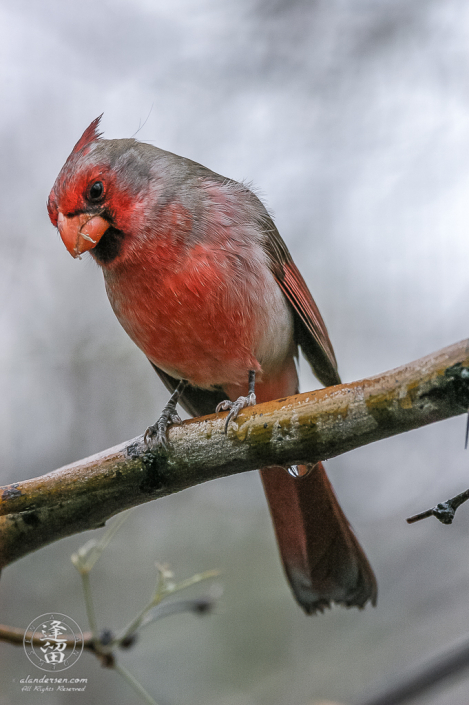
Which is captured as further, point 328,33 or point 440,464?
point 328,33

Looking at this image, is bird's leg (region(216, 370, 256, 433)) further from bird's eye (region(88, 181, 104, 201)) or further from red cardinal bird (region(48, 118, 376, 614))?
bird's eye (region(88, 181, 104, 201))

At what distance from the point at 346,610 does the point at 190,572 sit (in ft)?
1.81

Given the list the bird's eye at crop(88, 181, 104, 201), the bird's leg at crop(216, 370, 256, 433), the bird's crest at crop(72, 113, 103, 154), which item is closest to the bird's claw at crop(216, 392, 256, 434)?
the bird's leg at crop(216, 370, 256, 433)

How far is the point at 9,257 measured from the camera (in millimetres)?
2369

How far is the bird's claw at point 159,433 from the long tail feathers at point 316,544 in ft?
1.11

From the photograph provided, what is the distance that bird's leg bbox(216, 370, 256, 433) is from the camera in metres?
1.42

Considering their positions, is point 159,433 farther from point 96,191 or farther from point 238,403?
point 96,191

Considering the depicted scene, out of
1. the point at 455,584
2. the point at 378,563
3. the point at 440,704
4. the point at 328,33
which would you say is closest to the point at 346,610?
the point at 378,563

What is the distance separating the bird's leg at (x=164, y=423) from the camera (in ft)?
4.95

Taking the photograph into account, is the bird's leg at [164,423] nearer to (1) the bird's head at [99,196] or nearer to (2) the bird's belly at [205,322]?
(2) the bird's belly at [205,322]

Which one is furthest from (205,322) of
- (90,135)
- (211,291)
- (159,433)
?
(90,135)

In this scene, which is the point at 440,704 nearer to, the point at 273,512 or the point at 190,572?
the point at 273,512

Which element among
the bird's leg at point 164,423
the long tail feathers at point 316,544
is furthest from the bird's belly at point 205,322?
the long tail feathers at point 316,544

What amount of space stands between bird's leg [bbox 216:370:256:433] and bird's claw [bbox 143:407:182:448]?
159 millimetres
